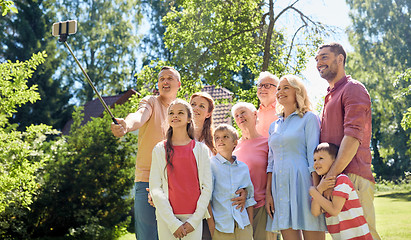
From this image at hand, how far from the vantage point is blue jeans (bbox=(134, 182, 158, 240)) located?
11.4 feet

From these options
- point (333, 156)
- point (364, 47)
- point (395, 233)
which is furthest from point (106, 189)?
point (364, 47)

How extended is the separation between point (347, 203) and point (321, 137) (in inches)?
21.1

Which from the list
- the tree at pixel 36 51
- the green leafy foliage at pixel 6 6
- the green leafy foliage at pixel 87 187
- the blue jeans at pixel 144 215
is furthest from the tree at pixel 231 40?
the tree at pixel 36 51

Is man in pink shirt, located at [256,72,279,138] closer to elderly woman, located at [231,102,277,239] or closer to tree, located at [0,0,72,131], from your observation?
elderly woman, located at [231,102,277,239]

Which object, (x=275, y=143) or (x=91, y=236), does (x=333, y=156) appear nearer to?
(x=275, y=143)

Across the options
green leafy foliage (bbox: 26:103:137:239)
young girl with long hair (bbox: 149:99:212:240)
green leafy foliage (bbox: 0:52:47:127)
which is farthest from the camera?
green leafy foliage (bbox: 26:103:137:239)

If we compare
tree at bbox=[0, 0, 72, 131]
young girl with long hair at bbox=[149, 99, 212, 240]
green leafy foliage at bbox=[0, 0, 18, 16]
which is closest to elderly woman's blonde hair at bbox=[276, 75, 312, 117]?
young girl with long hair at bbox=[149, 99, 212, 240]

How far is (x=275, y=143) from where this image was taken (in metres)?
3.32

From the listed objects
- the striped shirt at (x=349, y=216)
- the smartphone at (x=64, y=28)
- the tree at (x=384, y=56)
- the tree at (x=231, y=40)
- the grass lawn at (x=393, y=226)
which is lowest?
the grass lawn at (x=393, y=226)

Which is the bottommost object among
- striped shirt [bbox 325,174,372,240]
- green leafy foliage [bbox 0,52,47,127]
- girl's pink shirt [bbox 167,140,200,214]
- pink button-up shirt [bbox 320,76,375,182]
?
striped shirt [bbox 325,174,372,240]

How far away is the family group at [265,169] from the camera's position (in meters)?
2.95

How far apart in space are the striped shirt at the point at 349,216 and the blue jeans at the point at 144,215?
1.49 m

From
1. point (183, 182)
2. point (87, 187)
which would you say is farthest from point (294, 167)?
point (87, 187)

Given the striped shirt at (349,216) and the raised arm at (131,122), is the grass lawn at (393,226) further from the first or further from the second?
the raised arm at (131,122)
